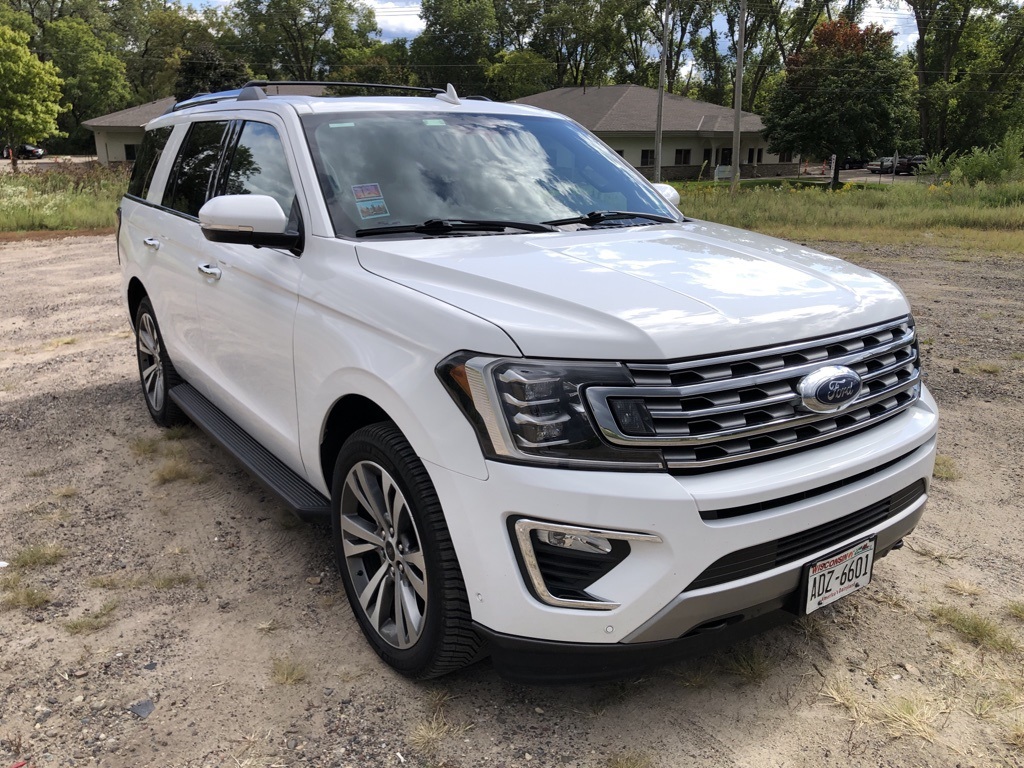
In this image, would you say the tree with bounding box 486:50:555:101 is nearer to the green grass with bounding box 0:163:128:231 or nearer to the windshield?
the green grass with bounding box 0:163:128:231

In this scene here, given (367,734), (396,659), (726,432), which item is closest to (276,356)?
(396,659)

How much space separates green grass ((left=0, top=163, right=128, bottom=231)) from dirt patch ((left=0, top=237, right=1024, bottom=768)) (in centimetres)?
1572

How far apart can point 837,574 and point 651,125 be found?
152ft

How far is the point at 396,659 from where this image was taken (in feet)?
9.46

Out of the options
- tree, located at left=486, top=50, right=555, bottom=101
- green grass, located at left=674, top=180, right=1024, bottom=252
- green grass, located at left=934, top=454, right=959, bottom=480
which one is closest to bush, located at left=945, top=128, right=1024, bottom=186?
green grass, located at left=674, top=180, right=1024, bottom=252

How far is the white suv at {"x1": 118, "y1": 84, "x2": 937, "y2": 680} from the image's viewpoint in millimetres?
2281

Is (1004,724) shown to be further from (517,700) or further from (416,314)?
(416,314)

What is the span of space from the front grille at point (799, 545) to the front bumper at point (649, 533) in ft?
0.07

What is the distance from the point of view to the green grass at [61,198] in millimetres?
18359

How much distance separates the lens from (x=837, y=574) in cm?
262

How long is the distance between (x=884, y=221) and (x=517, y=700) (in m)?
16.6

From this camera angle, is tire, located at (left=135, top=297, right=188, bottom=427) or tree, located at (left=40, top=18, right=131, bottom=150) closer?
tire, located at (left=135, top=297, right=188, bottom=427)

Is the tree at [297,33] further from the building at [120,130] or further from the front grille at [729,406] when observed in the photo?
the front grille at [729,406]

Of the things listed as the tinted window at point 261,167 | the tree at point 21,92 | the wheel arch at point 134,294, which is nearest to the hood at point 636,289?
the tinted window at point 261,167
